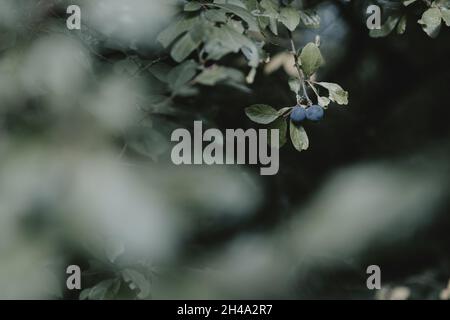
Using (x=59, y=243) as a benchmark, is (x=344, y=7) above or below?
above

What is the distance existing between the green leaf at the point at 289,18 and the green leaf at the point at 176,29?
0.16 meters

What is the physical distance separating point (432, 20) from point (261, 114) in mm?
330

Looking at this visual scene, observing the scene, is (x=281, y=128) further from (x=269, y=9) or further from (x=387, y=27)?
(x=387, y=27)

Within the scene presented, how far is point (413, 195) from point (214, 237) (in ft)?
1.58

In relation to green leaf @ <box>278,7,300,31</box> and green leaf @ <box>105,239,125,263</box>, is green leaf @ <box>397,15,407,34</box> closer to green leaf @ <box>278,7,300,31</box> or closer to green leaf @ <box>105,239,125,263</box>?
green leaf @ <box>278,7,300,31</box>

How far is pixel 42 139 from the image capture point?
0.65m

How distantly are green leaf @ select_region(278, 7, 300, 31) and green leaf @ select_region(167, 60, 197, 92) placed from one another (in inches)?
6.2

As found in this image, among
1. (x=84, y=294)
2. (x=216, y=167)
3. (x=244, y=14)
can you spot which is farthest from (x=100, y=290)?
(x=244, y=14)

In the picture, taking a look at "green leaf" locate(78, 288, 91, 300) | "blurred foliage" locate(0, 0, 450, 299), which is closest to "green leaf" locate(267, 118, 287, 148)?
"blurred foliage" locate(0, 0, 450, 299)

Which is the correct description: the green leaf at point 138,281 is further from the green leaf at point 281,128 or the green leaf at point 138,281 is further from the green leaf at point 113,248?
the green leaf at point 281,128

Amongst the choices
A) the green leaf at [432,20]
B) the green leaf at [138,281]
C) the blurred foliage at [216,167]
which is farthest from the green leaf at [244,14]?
the green leaf at [138,281]
